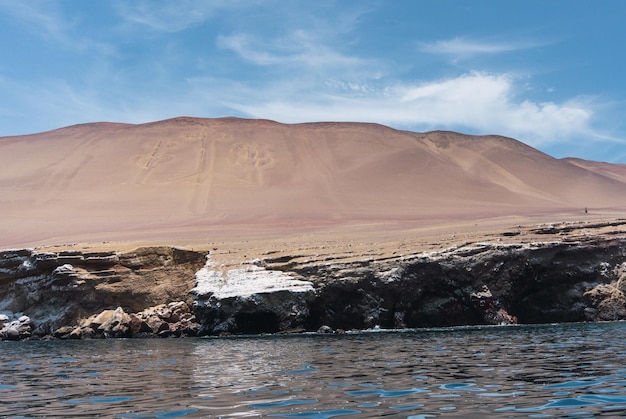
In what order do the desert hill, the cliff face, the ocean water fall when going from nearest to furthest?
the ocean water < the cliff face < the desert hill

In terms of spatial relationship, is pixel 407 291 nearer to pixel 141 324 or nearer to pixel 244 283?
pixel 244 283

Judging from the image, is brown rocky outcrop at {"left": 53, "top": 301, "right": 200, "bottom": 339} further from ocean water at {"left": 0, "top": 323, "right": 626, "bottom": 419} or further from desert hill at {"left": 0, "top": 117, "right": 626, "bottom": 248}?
desert hill at {"left": 0, "top": 117, "right": 626, "bottom": 248}

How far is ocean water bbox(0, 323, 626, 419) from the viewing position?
890cm

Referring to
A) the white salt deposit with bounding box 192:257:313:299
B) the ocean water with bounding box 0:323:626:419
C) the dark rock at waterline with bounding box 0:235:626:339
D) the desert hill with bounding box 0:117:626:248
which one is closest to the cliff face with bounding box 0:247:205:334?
the dark rock at waterline with bounding box 0:235:626:339

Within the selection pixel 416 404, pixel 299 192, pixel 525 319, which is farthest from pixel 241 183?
pixel 416 404

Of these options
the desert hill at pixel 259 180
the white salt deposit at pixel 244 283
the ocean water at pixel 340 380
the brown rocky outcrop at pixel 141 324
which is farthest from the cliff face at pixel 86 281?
the desert hill at pixel 259 180

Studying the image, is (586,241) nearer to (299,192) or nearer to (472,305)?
(472,305)

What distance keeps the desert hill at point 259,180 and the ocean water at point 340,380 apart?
4295 centimetres

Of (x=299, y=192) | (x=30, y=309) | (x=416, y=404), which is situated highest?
(x=299, y=192)

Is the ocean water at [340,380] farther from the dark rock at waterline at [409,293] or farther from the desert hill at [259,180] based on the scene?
the desert hill at [259,180]

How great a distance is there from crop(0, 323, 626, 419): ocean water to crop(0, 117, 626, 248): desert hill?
42954 mm

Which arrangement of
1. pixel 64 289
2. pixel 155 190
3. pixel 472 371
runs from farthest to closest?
pixel 155 190
pixel 64 289
pixel 472 371

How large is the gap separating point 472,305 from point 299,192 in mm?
60307

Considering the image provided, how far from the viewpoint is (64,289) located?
33219mm
